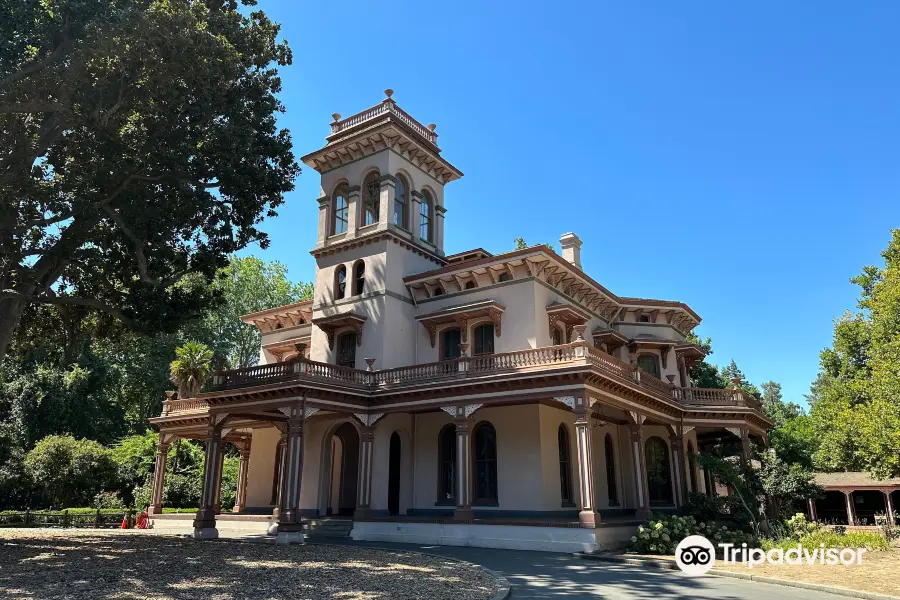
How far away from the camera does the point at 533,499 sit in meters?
21.6

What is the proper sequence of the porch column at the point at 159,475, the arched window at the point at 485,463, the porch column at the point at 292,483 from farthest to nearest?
the porch column at the point at 159,475, the arched window at the point at 485,463, the porch column at the point at 292,483

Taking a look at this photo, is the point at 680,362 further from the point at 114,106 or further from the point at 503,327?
the point at 114,106

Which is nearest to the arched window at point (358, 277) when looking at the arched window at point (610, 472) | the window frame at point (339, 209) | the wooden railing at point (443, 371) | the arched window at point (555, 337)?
the window frame at point (339, 209)

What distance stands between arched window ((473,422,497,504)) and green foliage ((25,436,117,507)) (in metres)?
23.5

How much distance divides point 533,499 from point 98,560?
13291 millimetres

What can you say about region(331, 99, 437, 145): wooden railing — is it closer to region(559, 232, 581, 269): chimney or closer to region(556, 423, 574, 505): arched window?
region(559, 232, 581, 269): chimney

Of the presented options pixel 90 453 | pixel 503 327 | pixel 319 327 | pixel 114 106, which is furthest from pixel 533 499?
pixel 90 453

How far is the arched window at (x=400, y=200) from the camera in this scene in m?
27.5

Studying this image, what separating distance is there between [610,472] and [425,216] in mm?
13947

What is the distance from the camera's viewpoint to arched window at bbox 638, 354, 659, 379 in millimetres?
29531

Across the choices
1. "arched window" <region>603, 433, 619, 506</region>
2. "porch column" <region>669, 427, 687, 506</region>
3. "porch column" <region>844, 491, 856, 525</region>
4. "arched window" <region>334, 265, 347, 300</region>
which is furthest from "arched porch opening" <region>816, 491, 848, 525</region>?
"arched window" <region>334, 265, 347, 300</region>

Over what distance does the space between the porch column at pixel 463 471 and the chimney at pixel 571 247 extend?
37.4 feet

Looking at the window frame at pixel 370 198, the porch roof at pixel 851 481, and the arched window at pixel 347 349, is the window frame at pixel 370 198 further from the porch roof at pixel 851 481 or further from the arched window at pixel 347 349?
the porch roof at pixel 851 481

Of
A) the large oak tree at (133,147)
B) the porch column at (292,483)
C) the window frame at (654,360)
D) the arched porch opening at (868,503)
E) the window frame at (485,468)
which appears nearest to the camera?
the large oak tree at (133,147)
